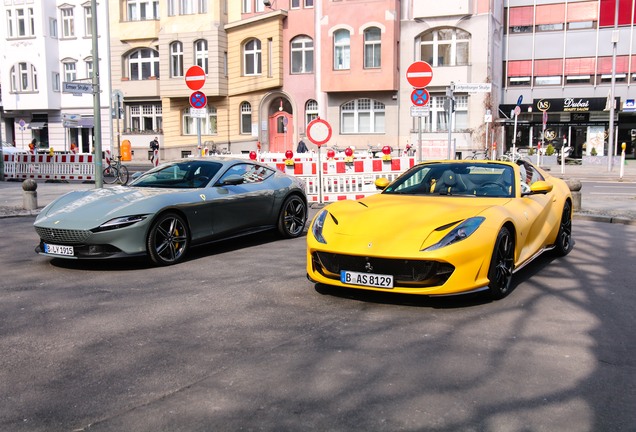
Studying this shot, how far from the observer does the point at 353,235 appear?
5.59 meters

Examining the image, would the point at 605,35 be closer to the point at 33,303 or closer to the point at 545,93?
the point at 545,93

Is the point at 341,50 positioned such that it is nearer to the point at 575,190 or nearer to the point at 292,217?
the point at 575,190

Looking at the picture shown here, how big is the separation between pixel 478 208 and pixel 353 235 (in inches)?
49.2

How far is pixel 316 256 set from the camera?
18.8 feet

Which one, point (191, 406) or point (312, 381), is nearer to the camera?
point (191, 406)

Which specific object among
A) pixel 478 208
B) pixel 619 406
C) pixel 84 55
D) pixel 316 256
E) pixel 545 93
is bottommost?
pixel 619 406

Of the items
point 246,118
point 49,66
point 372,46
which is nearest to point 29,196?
point 372,46

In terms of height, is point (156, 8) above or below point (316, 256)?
above

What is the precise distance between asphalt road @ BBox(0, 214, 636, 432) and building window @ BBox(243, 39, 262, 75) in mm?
31313

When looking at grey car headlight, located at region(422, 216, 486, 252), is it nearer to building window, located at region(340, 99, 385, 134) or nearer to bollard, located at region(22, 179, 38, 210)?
bollard, located at region(22, 179, 38, 210)

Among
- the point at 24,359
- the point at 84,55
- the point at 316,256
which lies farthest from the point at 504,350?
the point at 84,55

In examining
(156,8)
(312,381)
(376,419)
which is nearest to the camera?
(376,419)

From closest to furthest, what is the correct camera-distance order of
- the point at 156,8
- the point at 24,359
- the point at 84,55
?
the point at 24,359 → the point at 156,8 → the point at 84,55

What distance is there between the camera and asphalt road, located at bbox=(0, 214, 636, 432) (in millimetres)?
3289
